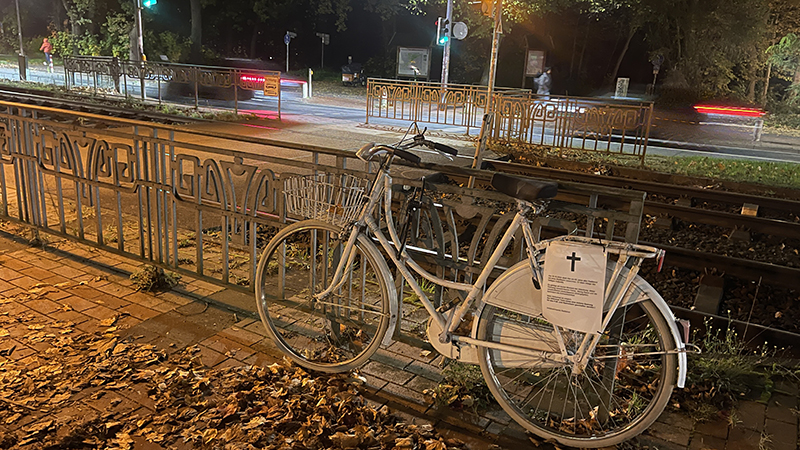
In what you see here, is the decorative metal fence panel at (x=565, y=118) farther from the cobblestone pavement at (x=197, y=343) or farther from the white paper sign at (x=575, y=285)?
the white paper sign at (x=575, y=285)

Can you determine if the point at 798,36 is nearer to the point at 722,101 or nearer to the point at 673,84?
the point at 722,101

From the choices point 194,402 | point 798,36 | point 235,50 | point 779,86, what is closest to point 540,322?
point 194,402

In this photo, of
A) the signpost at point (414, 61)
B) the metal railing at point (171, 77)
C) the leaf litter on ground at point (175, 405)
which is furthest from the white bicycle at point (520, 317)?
the signpost at point (414, 61)

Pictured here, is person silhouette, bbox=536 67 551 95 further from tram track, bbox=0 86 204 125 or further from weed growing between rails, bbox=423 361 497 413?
weed growing between rails, bbox=423 361 497 413

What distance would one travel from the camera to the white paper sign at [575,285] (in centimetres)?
297

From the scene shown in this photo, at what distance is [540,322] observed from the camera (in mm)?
3566

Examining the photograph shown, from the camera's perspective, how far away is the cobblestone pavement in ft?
11.4

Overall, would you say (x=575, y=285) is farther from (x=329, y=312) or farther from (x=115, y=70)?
(x=115, y=70)

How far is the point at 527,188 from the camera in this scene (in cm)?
308

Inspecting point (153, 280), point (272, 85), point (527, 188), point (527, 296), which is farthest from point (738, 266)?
point (272, 85)

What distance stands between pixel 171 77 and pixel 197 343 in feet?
65.4

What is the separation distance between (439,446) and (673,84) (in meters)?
35.7

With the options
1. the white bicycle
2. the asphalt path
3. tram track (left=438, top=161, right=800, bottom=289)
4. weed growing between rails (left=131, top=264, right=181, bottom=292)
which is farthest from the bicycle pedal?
the asphalt path

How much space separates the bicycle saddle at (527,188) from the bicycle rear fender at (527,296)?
0.34m
